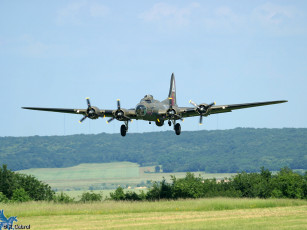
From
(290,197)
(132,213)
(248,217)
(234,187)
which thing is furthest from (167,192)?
(248,217)

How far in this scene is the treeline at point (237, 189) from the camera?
103 metres

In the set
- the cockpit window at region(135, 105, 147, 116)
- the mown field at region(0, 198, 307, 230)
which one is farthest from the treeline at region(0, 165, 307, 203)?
the cockpit window at region(135, 105, 147, 116)

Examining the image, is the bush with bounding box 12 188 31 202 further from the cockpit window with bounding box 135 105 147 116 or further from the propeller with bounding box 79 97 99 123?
the cockpit window with bounding box 135 105 147 116

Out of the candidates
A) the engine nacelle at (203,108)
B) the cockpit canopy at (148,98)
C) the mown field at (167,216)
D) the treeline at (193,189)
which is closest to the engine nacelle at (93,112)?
the cockpit canopy at (148,98)

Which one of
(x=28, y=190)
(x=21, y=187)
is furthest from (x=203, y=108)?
(x=21, y=187)

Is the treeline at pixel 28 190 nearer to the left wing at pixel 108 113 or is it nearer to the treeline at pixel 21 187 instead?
the treeline at pixel 21 187

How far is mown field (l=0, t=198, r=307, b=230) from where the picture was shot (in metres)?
54.4

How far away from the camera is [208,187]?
10788 centimetres

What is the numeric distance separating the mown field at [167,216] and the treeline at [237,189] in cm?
1237

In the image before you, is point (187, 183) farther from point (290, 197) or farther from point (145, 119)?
point (145, 119)

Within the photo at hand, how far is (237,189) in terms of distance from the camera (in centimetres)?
10600

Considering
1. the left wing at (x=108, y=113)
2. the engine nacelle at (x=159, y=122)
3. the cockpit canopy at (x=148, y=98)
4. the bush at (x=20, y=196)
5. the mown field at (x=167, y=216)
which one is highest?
the cockpit canopy at (x=148, y=98)

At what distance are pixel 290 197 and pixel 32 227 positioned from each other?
63356 millimetres

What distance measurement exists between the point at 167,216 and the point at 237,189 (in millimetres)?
41484
